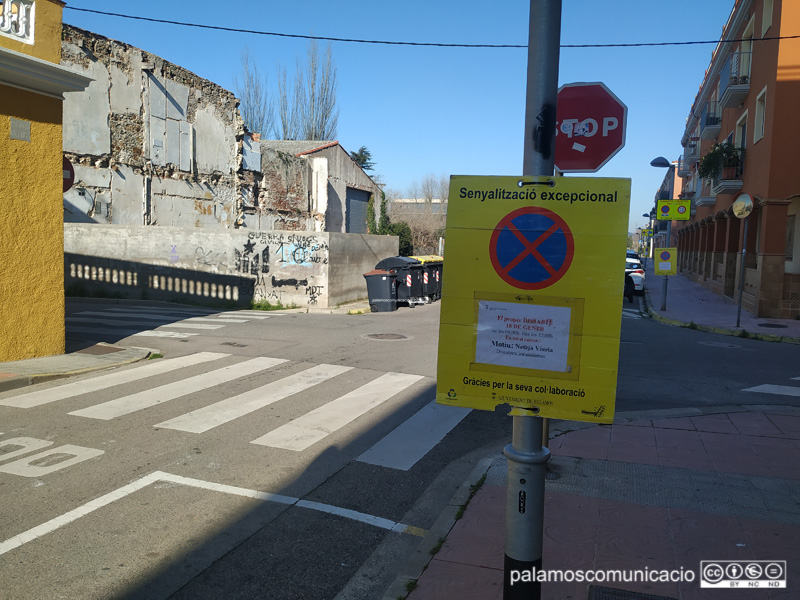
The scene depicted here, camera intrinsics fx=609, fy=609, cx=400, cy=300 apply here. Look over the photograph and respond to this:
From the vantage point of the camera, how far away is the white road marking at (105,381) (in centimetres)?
762

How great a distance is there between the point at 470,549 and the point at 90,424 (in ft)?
15.3

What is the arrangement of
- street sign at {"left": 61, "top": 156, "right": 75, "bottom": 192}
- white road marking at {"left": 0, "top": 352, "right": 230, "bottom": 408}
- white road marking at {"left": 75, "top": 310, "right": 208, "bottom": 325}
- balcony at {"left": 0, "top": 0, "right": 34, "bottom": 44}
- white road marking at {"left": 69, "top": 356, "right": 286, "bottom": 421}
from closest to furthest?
1. white road marking at {"left": 69, "top": 356, "right": 286, "bottom": 421}
2. white road marking at {"left": 0, "top": 352, "right": 230, "bottom": 408}
3. balcony at {"left": 0, "top": 0, "right": 34, "bottom": 44}
4. street sign at {"left": 61, "top": 156, "right": 75, "bottom": 192}
5. white road marking at {"left": 75, "top": 310, "right": 208, "bottom": 325}

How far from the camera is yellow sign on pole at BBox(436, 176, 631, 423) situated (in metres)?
2.50

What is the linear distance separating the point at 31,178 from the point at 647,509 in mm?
9751

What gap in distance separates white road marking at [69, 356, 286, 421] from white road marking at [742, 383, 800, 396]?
Answer: 741cm

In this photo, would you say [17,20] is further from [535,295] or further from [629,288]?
[629,288]

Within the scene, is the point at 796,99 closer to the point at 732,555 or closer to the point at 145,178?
the point at 732,555

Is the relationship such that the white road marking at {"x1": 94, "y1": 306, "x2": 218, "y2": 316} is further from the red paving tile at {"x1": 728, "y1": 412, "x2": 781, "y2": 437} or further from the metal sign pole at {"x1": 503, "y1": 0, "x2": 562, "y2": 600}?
the metal sign pole at {"x1": 503, "y1": 0, "x2": 562, "y2": 600}

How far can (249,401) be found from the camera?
25.5 feet

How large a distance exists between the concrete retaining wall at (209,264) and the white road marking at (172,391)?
27.9 ft

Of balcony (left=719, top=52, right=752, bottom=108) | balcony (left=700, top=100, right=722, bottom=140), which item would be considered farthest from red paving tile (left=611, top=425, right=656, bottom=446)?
balcony (left=700, top=100, right=722, bottom=140)

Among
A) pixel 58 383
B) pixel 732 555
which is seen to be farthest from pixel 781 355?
pixel 58 383

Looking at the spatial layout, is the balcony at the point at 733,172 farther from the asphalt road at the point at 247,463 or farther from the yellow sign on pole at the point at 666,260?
the asphalt road at the point at 247,463

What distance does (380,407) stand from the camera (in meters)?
7.65
